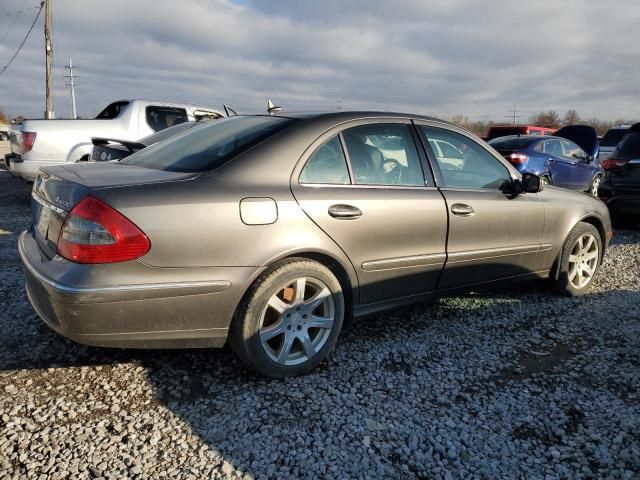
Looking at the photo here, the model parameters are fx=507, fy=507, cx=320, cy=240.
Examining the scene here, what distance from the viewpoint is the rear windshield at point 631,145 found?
733 cm

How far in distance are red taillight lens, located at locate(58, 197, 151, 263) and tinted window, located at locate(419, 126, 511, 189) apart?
2.11m

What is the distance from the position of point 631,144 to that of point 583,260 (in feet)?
13.0

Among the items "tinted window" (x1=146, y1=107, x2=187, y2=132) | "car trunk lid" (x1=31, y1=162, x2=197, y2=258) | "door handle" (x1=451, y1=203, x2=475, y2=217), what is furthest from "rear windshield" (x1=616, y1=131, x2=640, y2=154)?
"tinted window" (x1=146, y1=107, x2=187, y2=132)

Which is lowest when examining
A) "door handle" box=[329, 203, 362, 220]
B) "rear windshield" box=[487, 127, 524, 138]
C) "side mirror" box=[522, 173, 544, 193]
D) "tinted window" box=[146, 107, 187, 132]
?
"door handle" box=[329, 203, 362, 220]

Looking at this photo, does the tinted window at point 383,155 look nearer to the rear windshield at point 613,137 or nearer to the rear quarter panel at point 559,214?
the rear quarter panel at point 559,214

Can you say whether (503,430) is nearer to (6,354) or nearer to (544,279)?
(544,279)

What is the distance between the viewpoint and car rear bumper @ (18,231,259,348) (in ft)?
7.61

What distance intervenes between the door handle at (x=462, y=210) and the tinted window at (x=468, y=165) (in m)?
0.16

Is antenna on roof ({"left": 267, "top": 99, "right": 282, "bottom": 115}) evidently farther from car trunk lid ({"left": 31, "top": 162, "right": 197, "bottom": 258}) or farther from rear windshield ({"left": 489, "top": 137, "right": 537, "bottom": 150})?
rear windshield ({"left": 489, "top": 137, "right": 537, "bottom": 150})

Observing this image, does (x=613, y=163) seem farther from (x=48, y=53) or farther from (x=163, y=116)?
(x=48, y=53)

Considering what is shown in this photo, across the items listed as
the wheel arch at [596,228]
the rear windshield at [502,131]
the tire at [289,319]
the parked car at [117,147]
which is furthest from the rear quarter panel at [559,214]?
the rear windshield at [502,131]

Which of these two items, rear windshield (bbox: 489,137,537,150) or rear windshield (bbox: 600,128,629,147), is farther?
rear windshield (bbox: 600,128,629,147)

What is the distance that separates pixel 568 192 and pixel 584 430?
2.50m

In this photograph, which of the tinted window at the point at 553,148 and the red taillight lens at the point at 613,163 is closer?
the red taillight lens at the point at 613,163
